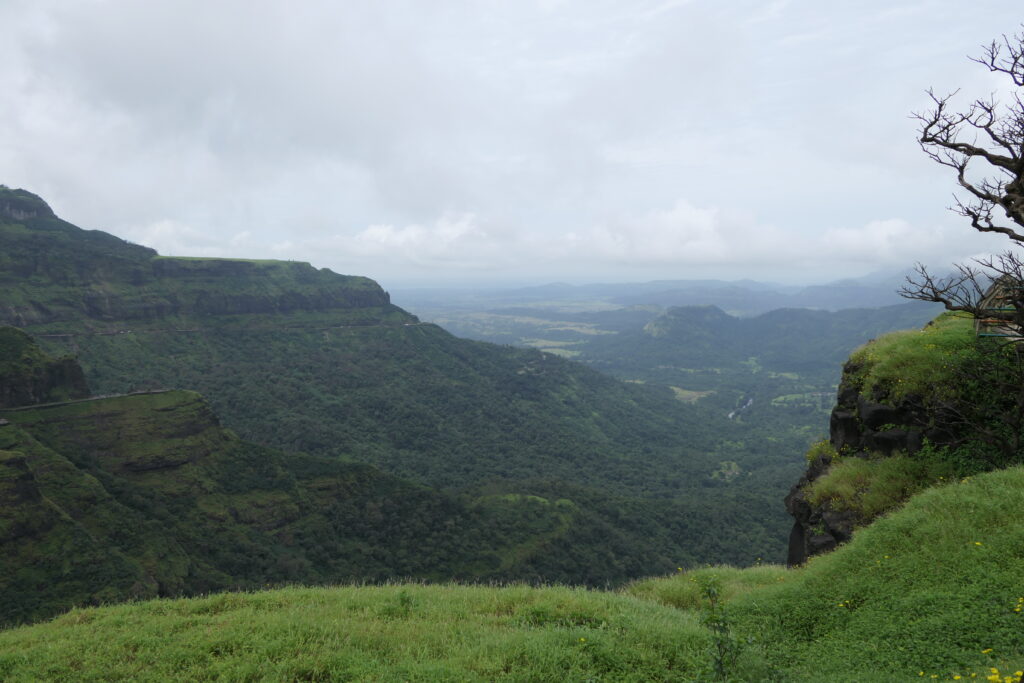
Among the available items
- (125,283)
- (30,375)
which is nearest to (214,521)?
(30,375)

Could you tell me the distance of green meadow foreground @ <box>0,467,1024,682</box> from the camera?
7.67 m

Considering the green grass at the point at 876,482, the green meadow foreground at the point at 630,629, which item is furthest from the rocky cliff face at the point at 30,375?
the green grass at the point at 876,482

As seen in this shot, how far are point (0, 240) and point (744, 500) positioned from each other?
177 m

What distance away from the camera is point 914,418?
50.1 feet

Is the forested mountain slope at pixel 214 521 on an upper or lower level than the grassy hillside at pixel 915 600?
lower

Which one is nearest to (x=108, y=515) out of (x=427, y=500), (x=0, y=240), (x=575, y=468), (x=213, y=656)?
(x=427, y=500)

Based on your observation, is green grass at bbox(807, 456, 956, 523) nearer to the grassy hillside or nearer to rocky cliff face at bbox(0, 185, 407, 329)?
the grassy hillside

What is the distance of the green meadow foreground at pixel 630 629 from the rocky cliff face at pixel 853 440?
10.5 ft

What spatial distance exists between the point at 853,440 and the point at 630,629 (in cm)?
1337

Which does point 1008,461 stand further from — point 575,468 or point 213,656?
point 575,468

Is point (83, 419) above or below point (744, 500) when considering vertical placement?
above

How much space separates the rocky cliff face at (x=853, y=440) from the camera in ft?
48.3

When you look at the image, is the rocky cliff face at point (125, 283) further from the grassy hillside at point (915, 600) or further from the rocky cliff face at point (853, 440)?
the grassy hillside at point (915, 600)

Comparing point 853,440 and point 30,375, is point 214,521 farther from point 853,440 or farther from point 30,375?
point 853,440
